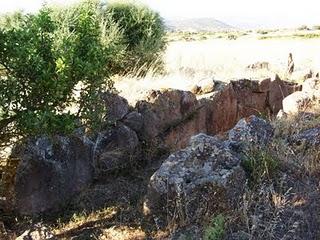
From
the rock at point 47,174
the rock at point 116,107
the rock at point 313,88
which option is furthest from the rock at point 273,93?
the rock at point 47,174

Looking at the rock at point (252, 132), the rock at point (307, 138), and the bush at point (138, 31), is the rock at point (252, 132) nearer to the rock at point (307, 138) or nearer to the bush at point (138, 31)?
the rock at point (307, 138)

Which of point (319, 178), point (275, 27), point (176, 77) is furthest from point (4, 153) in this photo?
point (275, 27)

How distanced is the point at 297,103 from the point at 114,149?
464 centimetres

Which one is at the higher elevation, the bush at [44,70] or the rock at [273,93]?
the bush at [44,70]

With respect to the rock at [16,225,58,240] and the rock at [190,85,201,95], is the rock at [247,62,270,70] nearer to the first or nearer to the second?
the rock at [190,85,201,95]

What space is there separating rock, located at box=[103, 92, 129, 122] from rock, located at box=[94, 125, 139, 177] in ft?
0.75

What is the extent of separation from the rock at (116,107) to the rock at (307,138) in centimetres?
325

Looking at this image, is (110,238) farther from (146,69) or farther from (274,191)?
(146,69)

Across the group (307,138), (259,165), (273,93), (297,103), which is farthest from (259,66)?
(259,165)

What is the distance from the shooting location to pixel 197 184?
6516mm

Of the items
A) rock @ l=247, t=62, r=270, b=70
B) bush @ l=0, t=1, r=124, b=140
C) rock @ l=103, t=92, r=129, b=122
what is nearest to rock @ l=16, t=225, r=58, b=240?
bush @ l=0, t=1, r=124, b=140

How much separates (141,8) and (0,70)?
9.66 meters

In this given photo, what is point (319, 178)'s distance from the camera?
7.07 meters

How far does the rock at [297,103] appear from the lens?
11.3 m
